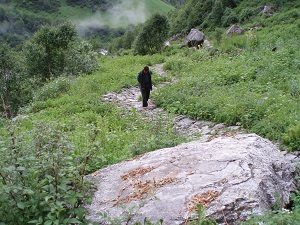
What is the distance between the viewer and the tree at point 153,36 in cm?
3575

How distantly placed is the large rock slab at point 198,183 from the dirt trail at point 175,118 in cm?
187

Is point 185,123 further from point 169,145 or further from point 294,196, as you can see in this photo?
point 294,196

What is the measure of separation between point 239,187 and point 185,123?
7937mm

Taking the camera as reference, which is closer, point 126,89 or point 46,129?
point 46,129

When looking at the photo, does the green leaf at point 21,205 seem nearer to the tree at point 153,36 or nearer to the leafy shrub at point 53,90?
the leafy shrub at point 53,90

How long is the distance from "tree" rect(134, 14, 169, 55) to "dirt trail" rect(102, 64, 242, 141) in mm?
10978

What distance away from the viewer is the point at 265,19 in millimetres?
34938

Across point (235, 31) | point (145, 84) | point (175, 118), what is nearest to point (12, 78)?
point (235, 31)

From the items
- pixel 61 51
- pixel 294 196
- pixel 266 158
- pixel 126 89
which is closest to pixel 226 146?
pixel 266 158

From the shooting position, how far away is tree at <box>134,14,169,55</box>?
35.8 m

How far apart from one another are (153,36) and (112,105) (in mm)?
19399

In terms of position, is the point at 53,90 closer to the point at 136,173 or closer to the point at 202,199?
the point at 136,173

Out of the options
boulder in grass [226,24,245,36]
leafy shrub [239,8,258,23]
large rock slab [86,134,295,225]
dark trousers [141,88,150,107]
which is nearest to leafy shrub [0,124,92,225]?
large rock slab [86,134,295,225]

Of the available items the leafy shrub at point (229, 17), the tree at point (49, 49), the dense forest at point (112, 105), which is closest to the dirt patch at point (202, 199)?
the dense forest at point (112, 105)
